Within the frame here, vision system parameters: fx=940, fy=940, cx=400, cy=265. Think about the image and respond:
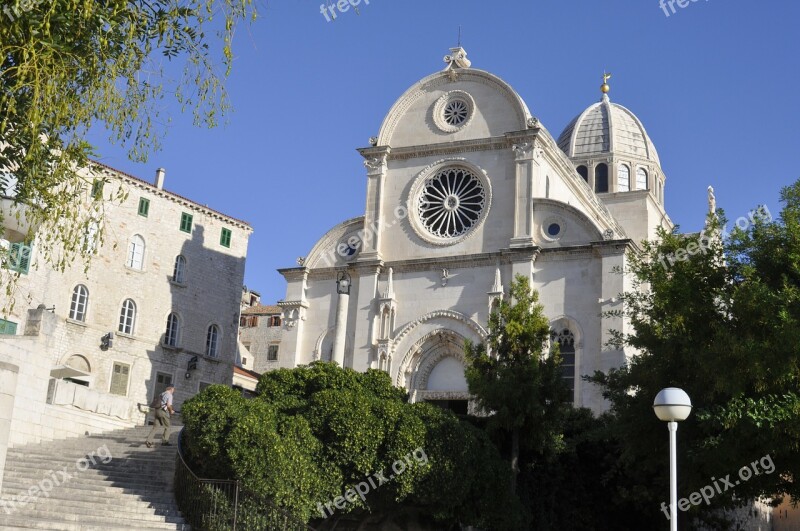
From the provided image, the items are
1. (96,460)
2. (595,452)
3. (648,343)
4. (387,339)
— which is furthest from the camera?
(387,339)

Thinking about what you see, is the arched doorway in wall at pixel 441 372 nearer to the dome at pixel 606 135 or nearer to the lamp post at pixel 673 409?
the dome at pixel 606 135

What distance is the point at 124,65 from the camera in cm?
1047

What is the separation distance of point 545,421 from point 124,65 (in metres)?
15.9

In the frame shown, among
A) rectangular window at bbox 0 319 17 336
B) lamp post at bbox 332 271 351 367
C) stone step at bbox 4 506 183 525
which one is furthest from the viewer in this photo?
lamp post at bbox 332 271 351 367

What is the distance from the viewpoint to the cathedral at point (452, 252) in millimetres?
33344

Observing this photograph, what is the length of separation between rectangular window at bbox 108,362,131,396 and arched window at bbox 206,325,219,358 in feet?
13.8

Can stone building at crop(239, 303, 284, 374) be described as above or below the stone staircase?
above

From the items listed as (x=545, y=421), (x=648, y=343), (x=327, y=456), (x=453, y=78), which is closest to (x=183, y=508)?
(x=327, y=456)

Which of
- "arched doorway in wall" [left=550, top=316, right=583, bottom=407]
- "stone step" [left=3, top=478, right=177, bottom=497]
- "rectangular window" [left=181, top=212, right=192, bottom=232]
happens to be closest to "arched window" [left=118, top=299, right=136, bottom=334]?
"rectangular window" [left=181, top=212, right=192, bottom=232]

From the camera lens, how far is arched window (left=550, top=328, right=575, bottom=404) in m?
32.6

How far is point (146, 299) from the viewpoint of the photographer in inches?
1473

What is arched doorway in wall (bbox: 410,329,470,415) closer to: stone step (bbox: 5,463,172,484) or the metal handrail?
stone step (bbox: 5,463,172,484)

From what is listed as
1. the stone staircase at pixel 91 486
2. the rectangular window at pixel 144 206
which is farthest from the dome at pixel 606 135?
the stone staircase at pixel 91 486

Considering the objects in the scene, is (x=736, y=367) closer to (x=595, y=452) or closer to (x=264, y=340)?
(x=595, y=452)
